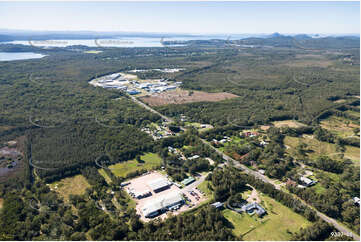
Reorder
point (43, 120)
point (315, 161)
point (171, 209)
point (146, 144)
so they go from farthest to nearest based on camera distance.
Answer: point (43, 120) < point (146, 144) < point (315, 161) < point (171, 209)

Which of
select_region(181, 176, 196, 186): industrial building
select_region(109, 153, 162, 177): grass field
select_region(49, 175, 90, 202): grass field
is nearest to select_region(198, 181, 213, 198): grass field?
select_region(181, 176, 196, 186): industrial building

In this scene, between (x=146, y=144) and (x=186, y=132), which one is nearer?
(x=146, y=144)

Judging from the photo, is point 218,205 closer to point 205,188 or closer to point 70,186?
point 205,188

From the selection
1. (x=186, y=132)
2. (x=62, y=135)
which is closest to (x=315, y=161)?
(x=186, y=132)

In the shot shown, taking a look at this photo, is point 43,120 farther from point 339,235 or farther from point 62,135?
point 339,235

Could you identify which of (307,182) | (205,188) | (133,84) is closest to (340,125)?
(307,182)

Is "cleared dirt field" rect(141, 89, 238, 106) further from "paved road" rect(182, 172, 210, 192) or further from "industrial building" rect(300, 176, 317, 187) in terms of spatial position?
"industrial building" rect(300, 176, 317, 187)
